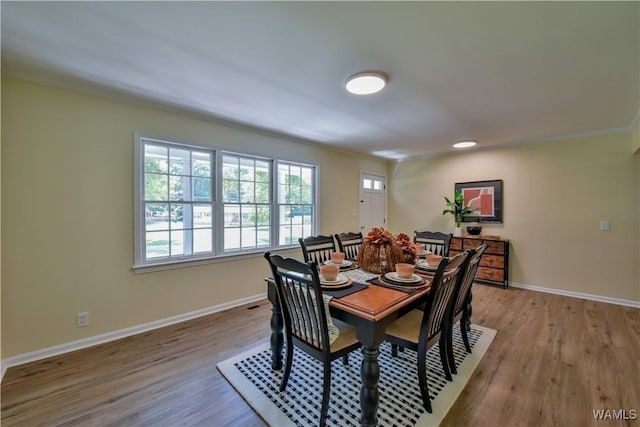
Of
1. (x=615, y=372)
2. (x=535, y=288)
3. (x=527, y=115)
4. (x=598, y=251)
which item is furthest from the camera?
(x=535, y=288)

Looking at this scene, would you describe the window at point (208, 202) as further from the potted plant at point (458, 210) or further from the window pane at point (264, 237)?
the potted plant at point (458, 210)

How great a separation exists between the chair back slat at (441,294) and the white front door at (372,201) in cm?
364

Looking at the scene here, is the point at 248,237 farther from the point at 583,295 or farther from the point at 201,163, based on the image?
the point at 583,295

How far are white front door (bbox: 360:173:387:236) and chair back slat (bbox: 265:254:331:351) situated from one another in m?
3.91

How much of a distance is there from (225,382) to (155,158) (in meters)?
2.36

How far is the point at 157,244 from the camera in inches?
117

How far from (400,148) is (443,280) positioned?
373cm

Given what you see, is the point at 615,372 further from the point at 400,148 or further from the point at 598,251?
the point at 400,148

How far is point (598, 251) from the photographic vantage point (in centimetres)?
381

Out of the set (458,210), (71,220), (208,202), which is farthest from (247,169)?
(458,210)

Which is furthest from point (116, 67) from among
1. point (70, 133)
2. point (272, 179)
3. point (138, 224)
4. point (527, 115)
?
point (527, 115)

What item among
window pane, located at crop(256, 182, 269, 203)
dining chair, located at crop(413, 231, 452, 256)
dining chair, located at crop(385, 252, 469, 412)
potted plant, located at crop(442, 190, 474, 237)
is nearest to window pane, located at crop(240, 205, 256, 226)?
window pane, located at crop(256, 182, 269, 203)

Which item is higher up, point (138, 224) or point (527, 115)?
point (527, 115)

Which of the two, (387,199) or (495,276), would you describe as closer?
(495,276)
